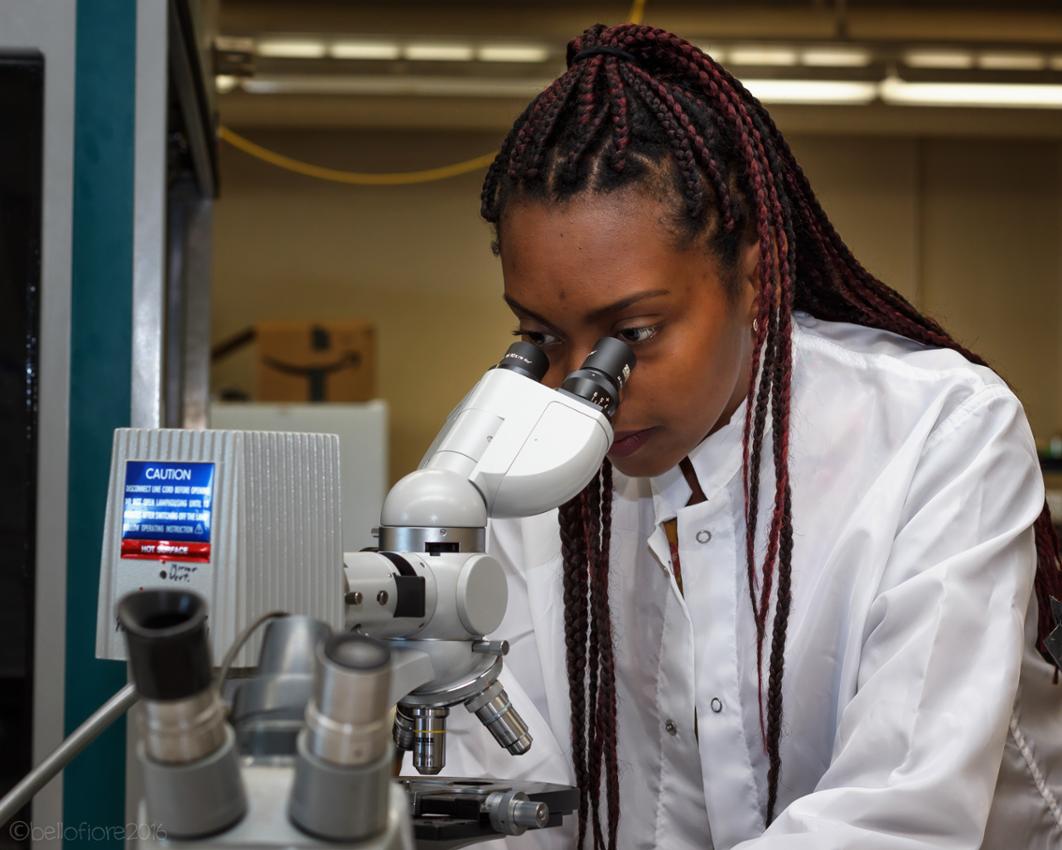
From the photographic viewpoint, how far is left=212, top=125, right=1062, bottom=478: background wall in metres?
5.48

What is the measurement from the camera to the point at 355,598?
0.77m

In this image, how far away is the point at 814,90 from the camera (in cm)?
394

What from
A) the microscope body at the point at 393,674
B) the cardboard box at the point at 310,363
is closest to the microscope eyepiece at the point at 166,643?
the microscope body at the point at 393,674

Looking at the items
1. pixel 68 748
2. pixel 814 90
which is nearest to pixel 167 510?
pixel 68 748

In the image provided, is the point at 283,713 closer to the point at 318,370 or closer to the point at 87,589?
the point at 87,589

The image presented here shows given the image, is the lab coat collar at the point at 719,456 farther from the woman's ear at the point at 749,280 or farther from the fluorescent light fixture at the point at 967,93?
the fluorescent light fixture at the point at 967,93

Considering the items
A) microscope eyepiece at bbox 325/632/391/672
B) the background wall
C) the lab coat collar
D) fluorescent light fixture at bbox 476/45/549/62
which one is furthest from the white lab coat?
the background wall

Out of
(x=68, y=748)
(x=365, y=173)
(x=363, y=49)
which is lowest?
(x=68, y=748)

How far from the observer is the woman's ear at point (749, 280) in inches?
45.9

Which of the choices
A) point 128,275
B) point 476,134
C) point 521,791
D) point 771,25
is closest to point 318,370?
point 476,134

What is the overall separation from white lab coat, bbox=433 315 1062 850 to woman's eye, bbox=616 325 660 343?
22cm

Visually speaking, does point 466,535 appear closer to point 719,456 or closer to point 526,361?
point 526,361

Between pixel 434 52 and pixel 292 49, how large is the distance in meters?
0.47

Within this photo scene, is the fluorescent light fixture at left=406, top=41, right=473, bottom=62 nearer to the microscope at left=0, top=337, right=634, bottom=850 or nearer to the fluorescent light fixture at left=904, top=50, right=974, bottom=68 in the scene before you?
the fluorescent light fixture at left=904, top=50, right=974, bottom=68
